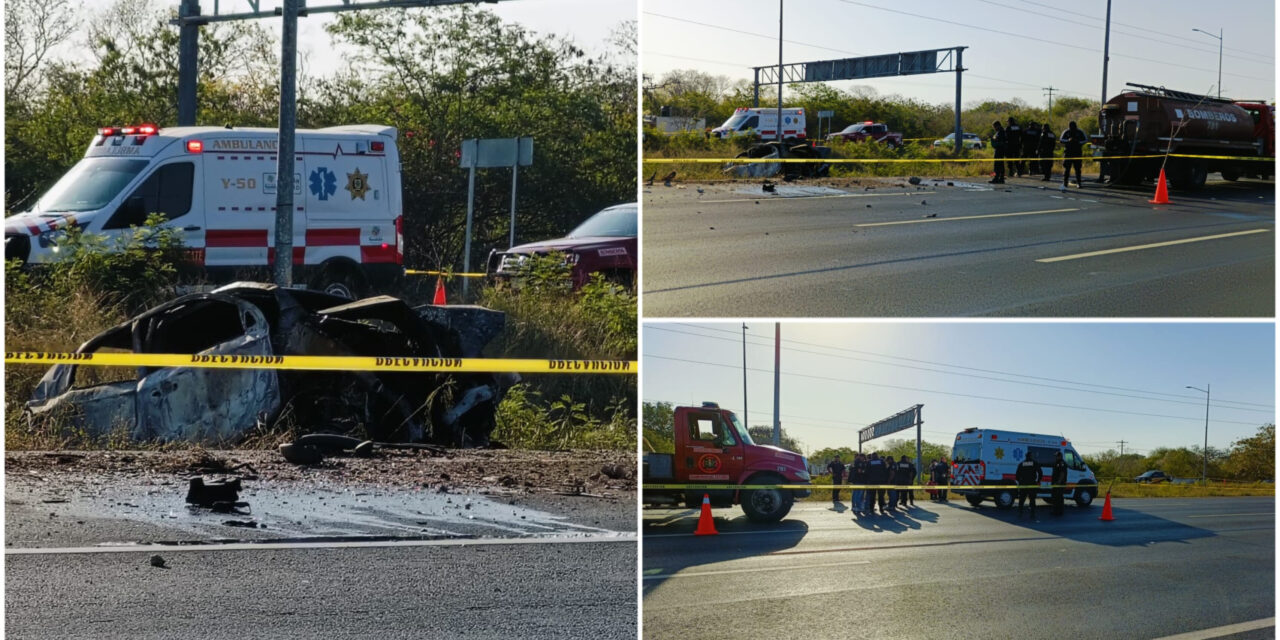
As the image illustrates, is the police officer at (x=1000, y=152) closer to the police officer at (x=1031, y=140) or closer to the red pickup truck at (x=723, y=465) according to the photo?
the police officer at (x=1031, y=140)

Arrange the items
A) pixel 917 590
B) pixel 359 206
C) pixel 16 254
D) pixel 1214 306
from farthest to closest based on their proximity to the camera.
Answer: pixel 359 206 < pixel 16 254 < pixel 1214 306 < pixel 917 590

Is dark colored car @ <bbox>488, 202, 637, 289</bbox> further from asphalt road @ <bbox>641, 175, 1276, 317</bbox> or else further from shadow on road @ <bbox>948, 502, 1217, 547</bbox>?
shadow on road @ <bbox>948, 502, 1217, 547</bbox>

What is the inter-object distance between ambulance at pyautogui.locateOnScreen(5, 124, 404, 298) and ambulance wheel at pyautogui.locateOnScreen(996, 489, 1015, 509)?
9420 millimetres

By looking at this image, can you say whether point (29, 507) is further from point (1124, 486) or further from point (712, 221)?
point (1124, 486)

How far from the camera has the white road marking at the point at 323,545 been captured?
668 cm

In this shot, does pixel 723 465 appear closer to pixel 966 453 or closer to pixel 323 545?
pixel 323 545

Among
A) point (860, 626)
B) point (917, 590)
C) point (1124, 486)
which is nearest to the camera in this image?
point (860, 626)

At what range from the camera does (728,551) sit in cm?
970

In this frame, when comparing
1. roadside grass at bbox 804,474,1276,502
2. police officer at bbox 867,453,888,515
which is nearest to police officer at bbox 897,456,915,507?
police officer at bbox 867,453,888,515

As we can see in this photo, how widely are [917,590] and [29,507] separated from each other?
21.0 feet

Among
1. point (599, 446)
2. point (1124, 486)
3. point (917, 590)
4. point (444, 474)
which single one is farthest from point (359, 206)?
point (1124, 486)

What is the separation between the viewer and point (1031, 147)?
78.4 feet

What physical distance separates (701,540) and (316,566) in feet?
14.8

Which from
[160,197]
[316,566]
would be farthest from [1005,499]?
[160,197]
